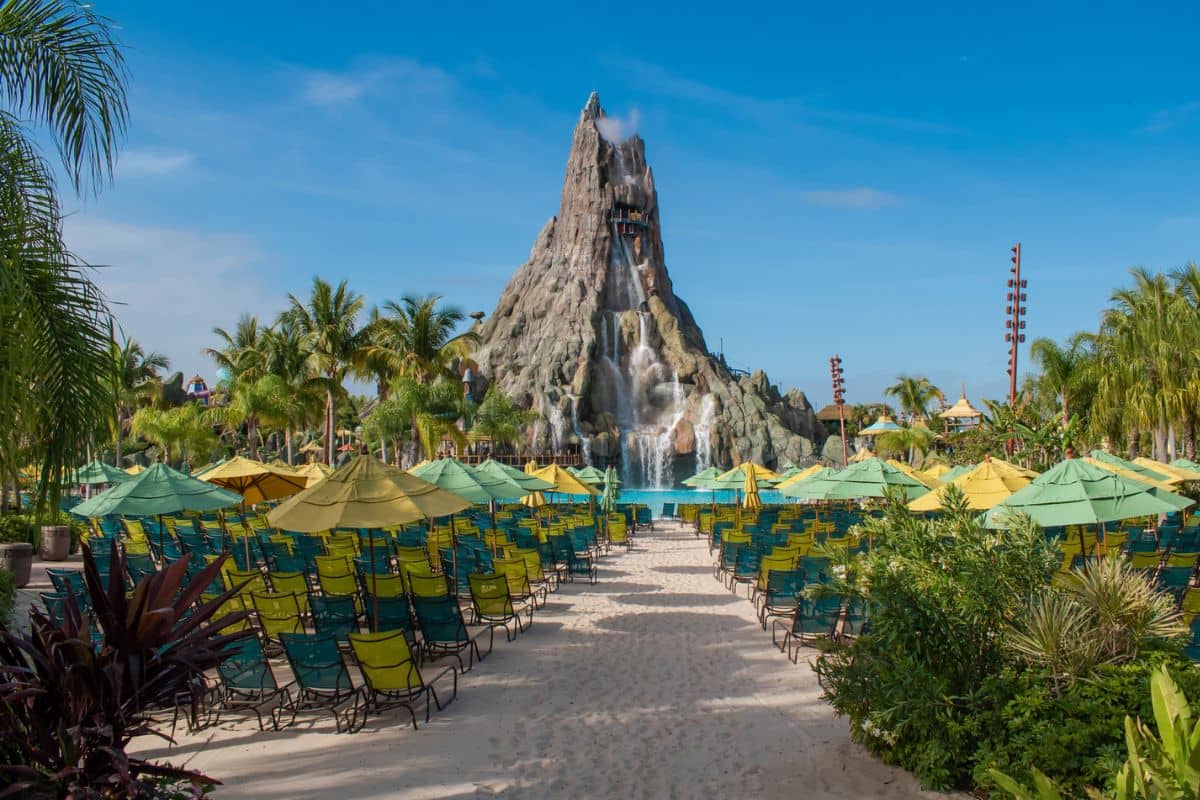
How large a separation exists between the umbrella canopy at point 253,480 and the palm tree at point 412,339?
53.0 ft

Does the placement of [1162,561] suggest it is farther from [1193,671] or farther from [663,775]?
[663,775]

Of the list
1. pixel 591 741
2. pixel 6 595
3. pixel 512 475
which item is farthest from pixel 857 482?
pixel 6 595

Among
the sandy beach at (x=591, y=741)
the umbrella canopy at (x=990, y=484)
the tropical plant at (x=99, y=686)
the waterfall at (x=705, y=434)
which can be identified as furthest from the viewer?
the waterfall at (x=705, y=434)

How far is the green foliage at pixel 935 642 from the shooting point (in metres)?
5.53

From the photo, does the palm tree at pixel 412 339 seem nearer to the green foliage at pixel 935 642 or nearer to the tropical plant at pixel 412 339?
the tropical plant at pixel 412 339

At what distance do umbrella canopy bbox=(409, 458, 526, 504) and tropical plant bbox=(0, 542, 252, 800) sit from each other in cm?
794

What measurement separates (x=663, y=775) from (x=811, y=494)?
9.30m

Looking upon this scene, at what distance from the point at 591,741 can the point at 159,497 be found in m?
7.13

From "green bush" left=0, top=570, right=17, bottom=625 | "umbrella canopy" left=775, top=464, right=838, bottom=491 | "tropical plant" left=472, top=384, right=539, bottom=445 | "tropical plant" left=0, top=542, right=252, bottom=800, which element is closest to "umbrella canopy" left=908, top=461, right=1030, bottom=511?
"umbrella canopy" left=775, top=464, right=838, bottom=491

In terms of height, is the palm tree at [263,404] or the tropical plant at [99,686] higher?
the palm tree at [263,404]

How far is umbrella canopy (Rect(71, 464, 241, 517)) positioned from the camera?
10.6m

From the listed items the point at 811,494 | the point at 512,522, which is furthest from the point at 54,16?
the point at 512,522

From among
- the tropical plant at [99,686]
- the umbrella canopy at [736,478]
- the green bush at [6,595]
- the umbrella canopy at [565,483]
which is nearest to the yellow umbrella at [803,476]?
the umbrella canopy at [736,478]

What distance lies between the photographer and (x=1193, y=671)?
17.6ft
